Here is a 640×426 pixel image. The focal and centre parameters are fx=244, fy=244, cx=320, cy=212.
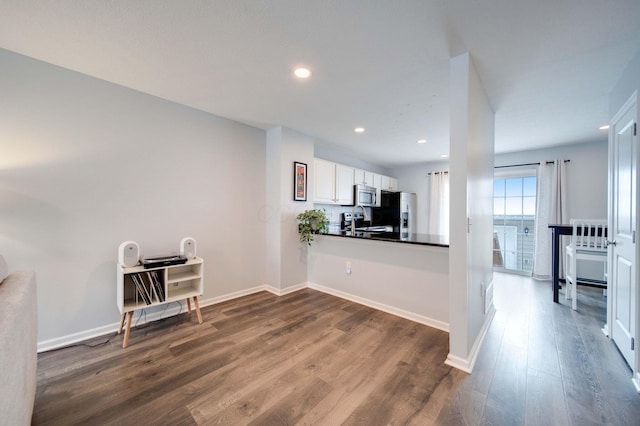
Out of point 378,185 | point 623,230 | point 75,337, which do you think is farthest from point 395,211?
point 75,337

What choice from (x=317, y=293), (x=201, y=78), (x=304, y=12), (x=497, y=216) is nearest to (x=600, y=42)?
(x=304, y=12)

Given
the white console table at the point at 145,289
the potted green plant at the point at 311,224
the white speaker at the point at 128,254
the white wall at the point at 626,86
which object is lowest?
the white console table at the point at 145,289

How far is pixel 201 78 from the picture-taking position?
224 cm

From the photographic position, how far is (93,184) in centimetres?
227

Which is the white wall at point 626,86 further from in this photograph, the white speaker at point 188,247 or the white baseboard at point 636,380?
the white speaker at point 188,247

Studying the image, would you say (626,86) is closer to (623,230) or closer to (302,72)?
(623,230)

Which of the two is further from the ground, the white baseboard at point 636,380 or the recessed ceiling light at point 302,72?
the recessed ceiling light at point 302,72

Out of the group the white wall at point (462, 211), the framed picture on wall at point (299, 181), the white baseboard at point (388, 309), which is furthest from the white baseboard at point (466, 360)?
the framed picture on wall at point (299, 181)

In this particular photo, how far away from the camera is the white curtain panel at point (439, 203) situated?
555 cm

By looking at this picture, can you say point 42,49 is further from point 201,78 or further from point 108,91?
point 201,78

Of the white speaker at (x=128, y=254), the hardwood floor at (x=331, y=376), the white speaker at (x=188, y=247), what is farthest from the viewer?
the white speaker at (x=188, y=247)

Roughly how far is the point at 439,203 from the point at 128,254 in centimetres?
564

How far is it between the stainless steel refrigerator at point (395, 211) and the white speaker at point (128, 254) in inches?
181

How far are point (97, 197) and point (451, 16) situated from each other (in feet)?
10.5
